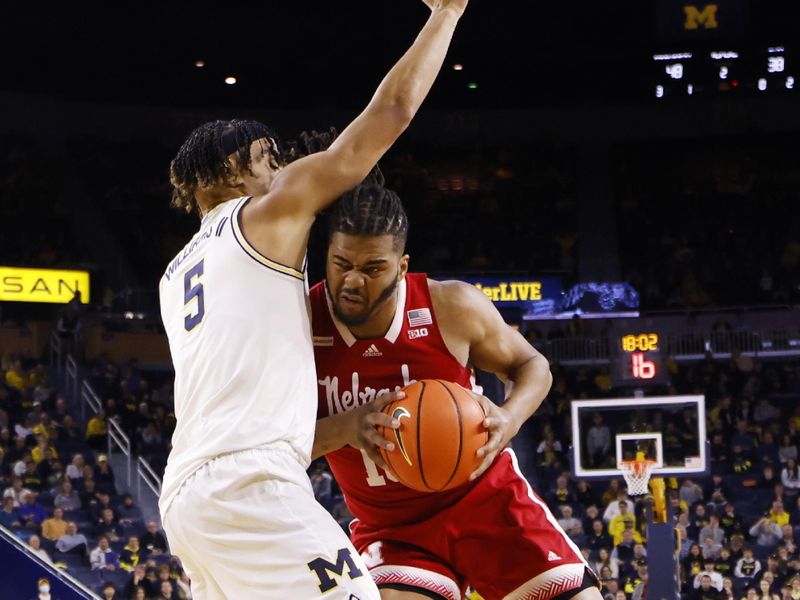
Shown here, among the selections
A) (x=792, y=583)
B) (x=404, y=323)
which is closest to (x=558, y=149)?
(x=792, y=583)

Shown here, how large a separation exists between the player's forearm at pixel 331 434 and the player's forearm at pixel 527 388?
1.73 feet

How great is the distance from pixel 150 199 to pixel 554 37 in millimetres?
7817

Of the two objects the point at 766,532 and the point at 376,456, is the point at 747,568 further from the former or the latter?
the point at 376,456

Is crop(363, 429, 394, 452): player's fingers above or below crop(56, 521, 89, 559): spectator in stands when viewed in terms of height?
above

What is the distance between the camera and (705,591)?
12.5 meters

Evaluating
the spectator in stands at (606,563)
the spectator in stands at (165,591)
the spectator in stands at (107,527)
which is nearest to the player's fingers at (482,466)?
the spectator in stands at (165,591)

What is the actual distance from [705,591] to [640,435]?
79.6 inches

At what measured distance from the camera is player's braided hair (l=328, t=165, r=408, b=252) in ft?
11.9

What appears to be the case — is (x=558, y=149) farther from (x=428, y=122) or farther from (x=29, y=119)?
(x=29, y=119)

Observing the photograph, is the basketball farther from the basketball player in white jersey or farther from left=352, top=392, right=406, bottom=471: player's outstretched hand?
the basketball player in white jersey

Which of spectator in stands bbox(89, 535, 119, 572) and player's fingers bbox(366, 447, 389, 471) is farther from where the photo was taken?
spectator in stands bbox(89, 535, 119, 572)

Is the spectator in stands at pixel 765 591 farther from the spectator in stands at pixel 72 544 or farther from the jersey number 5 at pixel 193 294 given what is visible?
the jersey number 5 at pixel 193 294

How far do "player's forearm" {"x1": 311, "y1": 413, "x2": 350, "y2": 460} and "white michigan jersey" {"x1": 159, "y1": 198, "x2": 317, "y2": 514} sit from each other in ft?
1.04

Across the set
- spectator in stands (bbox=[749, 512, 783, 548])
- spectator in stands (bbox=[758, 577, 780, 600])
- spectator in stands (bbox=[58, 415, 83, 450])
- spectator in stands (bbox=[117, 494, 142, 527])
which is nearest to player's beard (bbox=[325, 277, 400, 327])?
Result: spectator in stands (bbox=[758, 577, 780, 600])
